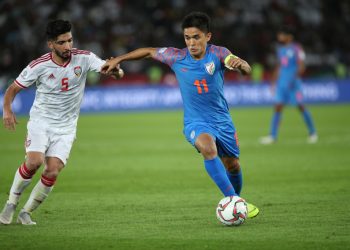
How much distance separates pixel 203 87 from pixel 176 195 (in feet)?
8.26

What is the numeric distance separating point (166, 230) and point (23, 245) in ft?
4.79

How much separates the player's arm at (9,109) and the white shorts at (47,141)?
22cm

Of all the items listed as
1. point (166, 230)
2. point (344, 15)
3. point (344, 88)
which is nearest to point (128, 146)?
point (166, 230)

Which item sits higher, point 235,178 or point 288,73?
point 288,73

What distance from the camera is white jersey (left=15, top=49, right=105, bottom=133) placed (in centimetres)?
783

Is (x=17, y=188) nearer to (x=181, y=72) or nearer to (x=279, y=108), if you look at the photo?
(x=181, y=72)

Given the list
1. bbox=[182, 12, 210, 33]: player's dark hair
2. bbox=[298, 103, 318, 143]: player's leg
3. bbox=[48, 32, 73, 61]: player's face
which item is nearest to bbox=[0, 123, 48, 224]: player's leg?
bbox=[48, 32, 73, 61]: player's face

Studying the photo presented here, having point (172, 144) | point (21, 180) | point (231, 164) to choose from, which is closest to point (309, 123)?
point (172, 144)

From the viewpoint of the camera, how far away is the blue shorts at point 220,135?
25.4ft

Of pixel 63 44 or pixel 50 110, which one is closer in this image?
pixel 63 44

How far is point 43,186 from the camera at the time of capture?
7727 millimetres

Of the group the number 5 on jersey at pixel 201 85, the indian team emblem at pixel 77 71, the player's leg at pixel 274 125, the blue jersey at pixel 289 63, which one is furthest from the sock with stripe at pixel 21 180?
the blue jersey at pixel 289 63

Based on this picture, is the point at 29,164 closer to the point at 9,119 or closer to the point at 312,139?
the point at 9,119

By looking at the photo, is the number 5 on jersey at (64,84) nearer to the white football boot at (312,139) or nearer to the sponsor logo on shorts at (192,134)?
the sponsor logo on shorts at (192,134)
